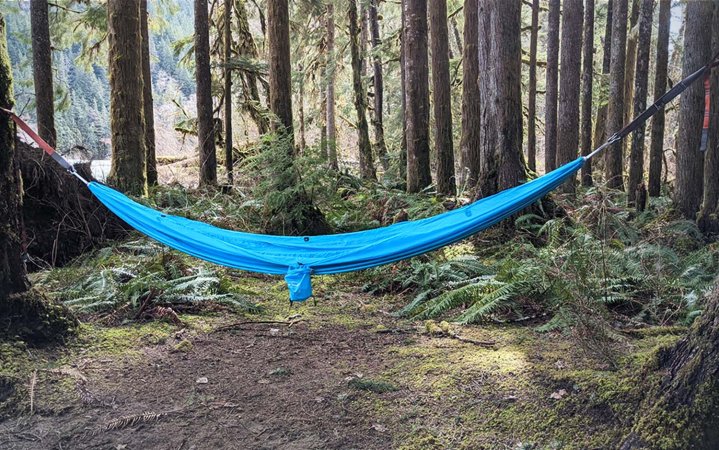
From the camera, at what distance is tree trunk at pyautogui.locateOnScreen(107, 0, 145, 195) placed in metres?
5.46

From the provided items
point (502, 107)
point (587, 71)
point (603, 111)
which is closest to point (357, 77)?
point (587, 71)

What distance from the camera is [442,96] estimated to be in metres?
7.41

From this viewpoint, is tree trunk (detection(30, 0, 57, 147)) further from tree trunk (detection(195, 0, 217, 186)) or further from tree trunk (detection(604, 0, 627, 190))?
tree trunk (detection(604, 0, 627, 190))

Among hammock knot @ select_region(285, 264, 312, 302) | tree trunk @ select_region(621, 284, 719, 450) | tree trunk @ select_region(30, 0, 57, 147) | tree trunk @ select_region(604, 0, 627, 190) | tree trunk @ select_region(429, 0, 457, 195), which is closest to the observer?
tree trunk @ select_region(621, 284, 719, 450)

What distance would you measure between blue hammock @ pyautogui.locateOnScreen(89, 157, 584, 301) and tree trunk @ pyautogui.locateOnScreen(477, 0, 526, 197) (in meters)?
1.46

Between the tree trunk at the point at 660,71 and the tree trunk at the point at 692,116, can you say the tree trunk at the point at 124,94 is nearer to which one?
the tree trunk at the point at 692,116

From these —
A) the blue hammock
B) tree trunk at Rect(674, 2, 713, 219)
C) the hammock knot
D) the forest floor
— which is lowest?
the forest floor

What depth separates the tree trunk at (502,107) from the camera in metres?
4.59

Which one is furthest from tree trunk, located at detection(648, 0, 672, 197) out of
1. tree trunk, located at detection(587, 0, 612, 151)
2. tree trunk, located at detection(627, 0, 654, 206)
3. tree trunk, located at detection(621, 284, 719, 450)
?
tree trunk, located at detection(621, 284, 719, 450)

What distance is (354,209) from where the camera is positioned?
241 inches

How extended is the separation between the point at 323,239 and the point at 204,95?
562cm

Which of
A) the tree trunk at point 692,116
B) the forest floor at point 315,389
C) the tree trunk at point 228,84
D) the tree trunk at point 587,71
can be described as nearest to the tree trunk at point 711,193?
the tree trunk at point 692,116

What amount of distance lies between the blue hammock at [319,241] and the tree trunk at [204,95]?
16.3 ft

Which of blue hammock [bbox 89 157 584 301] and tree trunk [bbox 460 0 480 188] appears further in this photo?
tree trunk [bbox 460 0 480 188]
